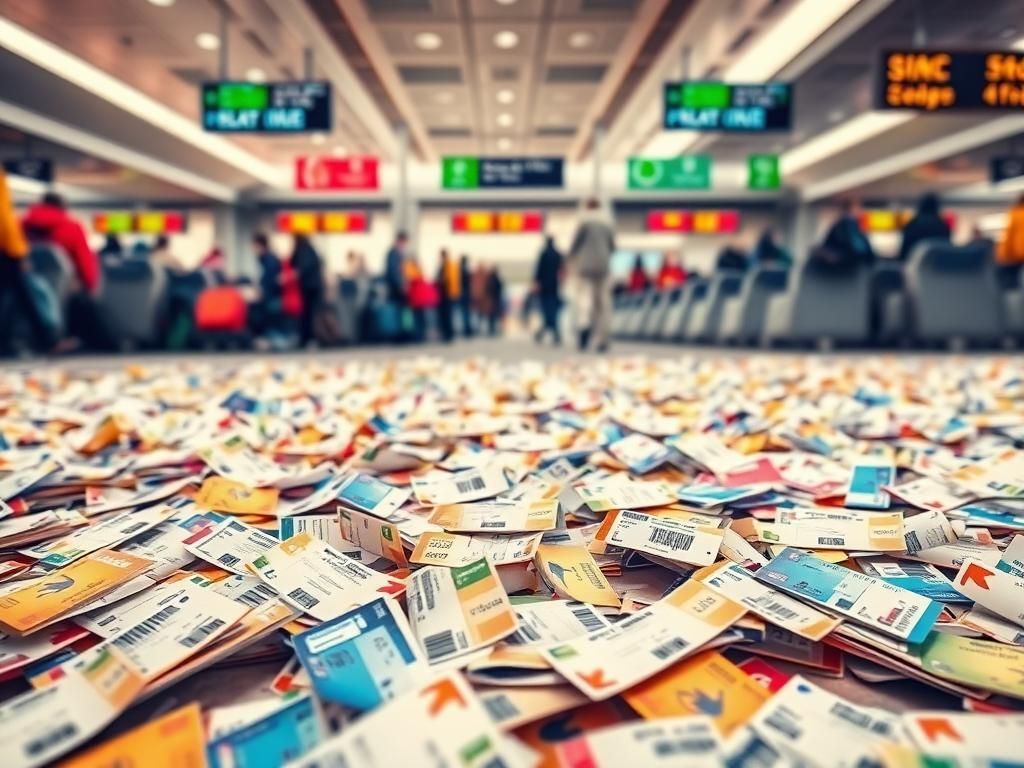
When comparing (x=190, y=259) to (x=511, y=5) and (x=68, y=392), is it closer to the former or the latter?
(x=511, y=5)

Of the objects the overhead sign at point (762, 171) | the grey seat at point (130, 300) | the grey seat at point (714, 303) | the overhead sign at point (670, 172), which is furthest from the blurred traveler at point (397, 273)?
the overhead sign at point (762, 171)

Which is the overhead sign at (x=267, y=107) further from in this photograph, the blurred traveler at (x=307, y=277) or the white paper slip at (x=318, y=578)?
the white paper slip at (x=318, y=578)

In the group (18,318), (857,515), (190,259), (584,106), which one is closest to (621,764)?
(857,515)

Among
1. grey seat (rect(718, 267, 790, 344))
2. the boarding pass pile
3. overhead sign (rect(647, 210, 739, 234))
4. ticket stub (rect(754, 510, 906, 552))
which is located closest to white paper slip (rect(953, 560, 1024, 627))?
the boarding pass pile

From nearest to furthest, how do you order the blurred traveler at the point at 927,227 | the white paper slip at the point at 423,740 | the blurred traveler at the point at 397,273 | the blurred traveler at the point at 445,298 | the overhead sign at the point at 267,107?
the white paper slip at the point at 423,740
the blurred traveler at the point at 927,227
the overhead sign at the point at 267,107
the blurred traveler at the point at 397,273
the blurred traveler at the point at 445,298

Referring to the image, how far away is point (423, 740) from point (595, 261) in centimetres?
611

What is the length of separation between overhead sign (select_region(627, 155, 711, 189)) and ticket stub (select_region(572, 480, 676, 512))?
11.9m

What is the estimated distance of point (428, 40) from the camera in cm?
856

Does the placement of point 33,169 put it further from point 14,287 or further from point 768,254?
point 768,254

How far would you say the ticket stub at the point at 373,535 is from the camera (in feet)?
3.41

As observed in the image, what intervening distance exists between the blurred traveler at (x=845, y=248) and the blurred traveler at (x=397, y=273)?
4.59 metres

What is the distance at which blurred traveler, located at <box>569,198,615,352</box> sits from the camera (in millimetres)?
6449

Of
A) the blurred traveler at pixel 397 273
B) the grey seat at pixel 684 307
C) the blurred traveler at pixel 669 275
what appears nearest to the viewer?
the blurred traveler at pixel 397 273

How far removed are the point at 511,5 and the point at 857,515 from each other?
7.81m
